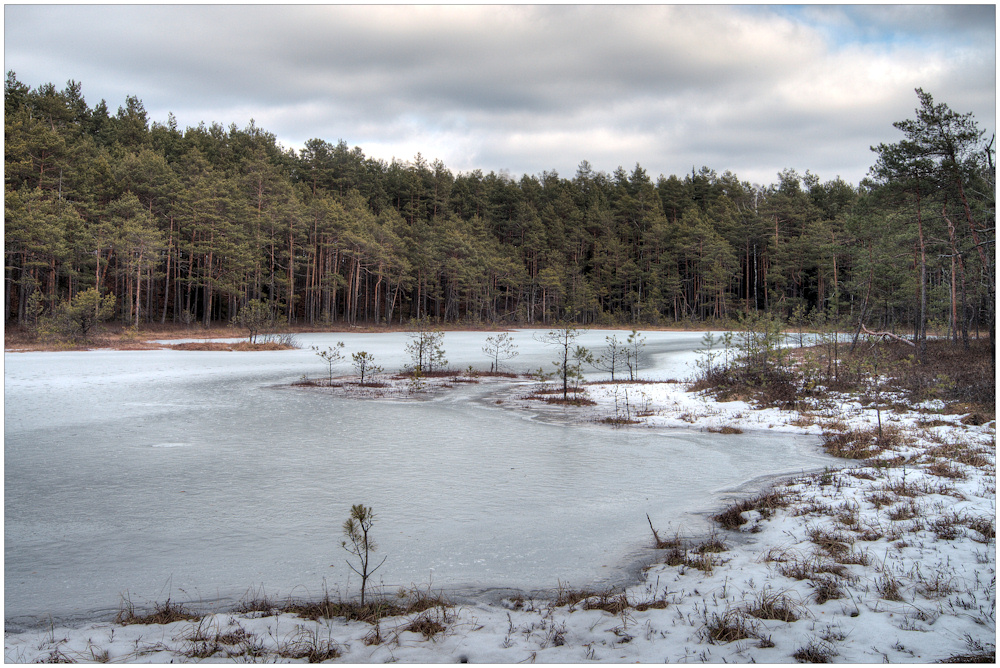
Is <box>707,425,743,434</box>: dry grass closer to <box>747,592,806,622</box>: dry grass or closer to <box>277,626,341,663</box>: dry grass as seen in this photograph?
<box>747,592,806,622</box>: dry grass

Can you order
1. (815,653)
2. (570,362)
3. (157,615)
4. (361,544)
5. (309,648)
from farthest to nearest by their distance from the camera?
(570,362), (361,544), (157,615), (309,648), (815,653)

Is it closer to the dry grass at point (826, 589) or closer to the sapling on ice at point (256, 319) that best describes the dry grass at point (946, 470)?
the dry grass at point (826, 589)

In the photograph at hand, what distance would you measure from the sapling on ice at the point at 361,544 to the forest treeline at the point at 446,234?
18283 millimetres

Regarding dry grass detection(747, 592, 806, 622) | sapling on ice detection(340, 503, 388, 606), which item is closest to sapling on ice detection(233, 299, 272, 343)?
sapling on ice detection(340, 503, 388, 606)

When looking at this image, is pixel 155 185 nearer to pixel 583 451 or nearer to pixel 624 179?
pixel 583 451

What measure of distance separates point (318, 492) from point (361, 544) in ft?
7.14

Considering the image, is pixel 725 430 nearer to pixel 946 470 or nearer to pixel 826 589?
pixel 946 470

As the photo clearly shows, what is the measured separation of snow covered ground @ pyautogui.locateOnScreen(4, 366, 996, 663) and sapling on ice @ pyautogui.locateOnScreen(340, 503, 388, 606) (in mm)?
505

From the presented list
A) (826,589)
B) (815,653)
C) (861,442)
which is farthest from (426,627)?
(861,442)

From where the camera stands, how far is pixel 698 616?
160 inches

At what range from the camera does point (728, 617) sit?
3.96 metres

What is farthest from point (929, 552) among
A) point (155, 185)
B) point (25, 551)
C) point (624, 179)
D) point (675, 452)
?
point (624, 179)

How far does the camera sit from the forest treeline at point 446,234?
76.6 ft

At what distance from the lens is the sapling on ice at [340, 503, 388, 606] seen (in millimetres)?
4263
